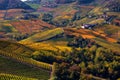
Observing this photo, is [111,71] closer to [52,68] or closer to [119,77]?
[119,77]

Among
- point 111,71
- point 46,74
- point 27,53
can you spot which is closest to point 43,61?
point 27,53

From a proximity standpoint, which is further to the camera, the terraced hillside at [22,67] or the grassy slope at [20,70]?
the terraced hillside at [22,67]

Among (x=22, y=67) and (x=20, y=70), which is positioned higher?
(x=20, y=70)

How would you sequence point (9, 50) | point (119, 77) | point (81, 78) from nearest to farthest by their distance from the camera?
1. point (81, 78)
2. point (119, 77)
3. point (9, 50)

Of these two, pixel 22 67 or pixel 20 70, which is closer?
pixel 20 70

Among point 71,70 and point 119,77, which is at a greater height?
point 71,70

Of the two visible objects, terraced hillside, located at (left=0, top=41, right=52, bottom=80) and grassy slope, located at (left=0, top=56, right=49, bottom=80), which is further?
terraced hillside, located at (left=0, top=41, right=52, bottom=80)

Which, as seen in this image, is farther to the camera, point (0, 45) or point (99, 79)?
point (0, 45)

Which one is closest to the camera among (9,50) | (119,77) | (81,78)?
(81,78)
